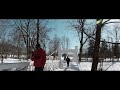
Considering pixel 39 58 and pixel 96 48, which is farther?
pixel 96 48

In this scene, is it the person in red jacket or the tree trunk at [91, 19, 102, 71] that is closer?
the person in red jacket

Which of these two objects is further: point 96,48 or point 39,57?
point 96,48

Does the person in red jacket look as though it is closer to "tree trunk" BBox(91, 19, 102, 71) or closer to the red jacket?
the red jacket

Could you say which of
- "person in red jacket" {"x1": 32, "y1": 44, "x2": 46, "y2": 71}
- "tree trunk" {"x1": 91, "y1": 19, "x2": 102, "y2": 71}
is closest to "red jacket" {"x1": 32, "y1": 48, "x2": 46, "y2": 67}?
"person in red jacket" {"x1": 32, "y1": 44, "x2": 46, "y2": 71}

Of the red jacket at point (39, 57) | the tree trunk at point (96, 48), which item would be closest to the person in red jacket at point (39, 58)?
the red jacket at point (39, 57)

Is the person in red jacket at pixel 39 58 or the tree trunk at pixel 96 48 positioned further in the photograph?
the tree trunk at pixel 96 48

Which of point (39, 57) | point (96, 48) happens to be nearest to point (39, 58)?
point (39, 57)

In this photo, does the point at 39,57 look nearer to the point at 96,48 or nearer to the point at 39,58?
the point at 39,58

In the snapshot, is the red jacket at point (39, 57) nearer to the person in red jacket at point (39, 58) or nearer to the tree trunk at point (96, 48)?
the person in red jacket at point (39, 58)

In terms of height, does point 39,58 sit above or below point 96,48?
below
